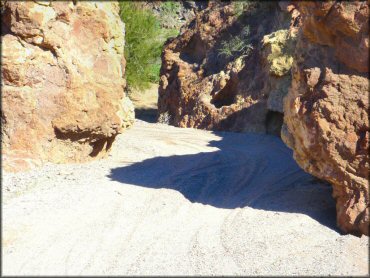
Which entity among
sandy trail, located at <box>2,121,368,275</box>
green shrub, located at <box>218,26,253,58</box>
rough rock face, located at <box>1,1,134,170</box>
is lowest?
sandy trail, located at <box>2,121,368,275</box>

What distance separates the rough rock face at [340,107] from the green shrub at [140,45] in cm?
1162

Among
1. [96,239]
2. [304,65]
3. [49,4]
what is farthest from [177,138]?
[96,239]

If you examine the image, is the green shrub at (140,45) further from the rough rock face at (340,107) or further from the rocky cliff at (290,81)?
the rough rock face at (340,107)

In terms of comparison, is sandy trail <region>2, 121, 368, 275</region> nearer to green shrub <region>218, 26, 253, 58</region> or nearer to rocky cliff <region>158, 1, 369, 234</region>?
rocky cliff <region>158, 1, 369, 234</region>

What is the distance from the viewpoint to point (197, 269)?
407 cm

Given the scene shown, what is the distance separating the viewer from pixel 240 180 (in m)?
6.75

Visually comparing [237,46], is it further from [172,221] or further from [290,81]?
[172,221]

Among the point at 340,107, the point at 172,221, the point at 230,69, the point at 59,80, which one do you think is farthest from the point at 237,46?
the point at 172,221

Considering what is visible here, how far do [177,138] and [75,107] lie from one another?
332 centimetres

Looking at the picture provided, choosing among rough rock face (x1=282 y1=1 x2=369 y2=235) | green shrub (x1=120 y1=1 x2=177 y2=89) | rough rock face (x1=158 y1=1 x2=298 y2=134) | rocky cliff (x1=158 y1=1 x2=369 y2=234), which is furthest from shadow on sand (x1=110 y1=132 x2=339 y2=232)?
green shrub (x1=120 y1=1 x2=177 y2=89)

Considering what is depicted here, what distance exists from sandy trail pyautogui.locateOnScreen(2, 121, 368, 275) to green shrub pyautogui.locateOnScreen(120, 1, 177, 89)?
392 inches

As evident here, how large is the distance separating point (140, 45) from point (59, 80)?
11365 mm

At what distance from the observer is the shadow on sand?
5.65 m

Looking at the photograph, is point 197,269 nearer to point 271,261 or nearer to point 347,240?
point 271,261
